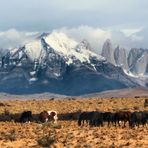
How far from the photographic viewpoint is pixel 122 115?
169ft

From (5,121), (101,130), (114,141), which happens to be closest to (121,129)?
(101,130)

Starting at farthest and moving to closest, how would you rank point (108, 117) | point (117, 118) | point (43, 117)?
point (43, 117) → point (108, 117) → point (117, 118)

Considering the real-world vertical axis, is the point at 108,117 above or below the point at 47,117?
below

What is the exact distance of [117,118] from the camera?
5144cm

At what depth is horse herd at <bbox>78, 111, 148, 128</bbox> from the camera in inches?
1966

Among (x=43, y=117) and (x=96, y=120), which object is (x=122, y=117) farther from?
(x=43, y=117)

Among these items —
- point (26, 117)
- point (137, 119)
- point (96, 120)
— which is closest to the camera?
point (137, 119)

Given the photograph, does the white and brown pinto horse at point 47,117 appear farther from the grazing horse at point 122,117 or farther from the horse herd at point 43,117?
the grazing horse at point 122,117

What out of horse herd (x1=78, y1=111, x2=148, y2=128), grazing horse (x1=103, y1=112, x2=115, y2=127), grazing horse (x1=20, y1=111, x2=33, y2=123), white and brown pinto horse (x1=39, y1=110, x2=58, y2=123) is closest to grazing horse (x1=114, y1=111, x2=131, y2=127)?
horse herd (x1=78, y1=111, x2=148, y2=128)

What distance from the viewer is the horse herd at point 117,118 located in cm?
4994

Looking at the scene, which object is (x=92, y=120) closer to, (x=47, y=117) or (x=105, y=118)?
(x=105, y=118)

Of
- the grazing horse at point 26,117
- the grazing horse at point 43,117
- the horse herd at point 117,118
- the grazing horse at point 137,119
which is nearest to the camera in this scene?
the grazing horse at point 137,119

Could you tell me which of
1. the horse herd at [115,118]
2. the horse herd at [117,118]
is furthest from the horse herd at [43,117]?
the horse herd at [117,118]

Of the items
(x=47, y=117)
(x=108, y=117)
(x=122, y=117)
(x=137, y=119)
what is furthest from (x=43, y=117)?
(x=137, y=119)
